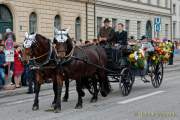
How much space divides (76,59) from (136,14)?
38884mm

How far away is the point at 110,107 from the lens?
1216 centimetres

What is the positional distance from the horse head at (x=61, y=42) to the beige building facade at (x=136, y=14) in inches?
1131

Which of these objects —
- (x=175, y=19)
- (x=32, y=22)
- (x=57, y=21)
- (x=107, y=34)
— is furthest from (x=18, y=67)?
(x=175, y=19)

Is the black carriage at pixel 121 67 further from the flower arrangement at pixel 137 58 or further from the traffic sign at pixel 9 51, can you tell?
the traffic sign at pixel 9 51

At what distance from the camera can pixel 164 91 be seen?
1552cm

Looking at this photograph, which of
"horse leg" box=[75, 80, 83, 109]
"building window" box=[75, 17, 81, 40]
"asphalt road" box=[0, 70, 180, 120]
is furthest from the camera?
"building window" box=[75, 17, 81, 40]

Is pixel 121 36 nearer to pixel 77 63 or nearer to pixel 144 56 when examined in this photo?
pixel 144 56

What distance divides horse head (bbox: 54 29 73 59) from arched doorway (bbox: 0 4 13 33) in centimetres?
1825

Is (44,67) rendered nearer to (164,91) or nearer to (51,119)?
(51,119)

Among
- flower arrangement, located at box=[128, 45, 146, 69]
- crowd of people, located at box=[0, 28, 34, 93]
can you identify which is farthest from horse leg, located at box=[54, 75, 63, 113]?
crowd of people, located at box=[0, 28, 34, 93]

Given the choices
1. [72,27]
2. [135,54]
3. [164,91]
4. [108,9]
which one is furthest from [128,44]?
[108,9]

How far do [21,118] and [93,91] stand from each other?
358 centimetres

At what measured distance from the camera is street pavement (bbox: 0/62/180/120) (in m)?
10.7

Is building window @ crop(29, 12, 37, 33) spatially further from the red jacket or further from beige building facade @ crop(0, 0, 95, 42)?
the red jacket
